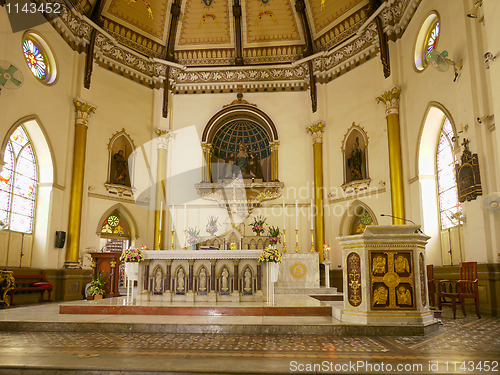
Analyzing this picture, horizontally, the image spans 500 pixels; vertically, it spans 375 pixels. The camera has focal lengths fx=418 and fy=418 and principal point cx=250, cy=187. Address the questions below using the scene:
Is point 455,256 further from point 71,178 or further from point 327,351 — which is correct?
point 71,178

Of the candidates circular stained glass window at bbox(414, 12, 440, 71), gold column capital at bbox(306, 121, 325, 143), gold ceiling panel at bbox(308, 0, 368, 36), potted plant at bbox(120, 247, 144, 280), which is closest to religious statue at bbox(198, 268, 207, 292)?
potted plant at bbox(120, 247, 144, 280)

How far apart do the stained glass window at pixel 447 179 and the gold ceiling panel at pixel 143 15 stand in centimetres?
1056

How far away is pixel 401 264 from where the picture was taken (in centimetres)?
564

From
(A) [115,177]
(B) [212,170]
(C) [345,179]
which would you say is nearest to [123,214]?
(A) [115,177]

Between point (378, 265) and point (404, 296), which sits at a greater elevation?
point (378, 265)

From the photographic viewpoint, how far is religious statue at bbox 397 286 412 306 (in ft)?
18.3

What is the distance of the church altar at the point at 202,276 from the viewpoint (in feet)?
27.3

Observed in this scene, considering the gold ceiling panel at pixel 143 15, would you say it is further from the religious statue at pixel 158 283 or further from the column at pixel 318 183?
the religious statue at pixel 158 283

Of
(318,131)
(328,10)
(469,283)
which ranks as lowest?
(469,283)

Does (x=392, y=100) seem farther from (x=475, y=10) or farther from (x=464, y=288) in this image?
(x=464, y=288)

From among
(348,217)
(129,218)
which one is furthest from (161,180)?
(348,217)

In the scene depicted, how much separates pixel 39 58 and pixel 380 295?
35.6 feet

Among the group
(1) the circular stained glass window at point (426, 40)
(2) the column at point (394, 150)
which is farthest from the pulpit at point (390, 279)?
(1) the circular stained glass window at point (426, 40)

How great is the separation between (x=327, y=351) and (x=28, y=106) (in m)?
9.84
